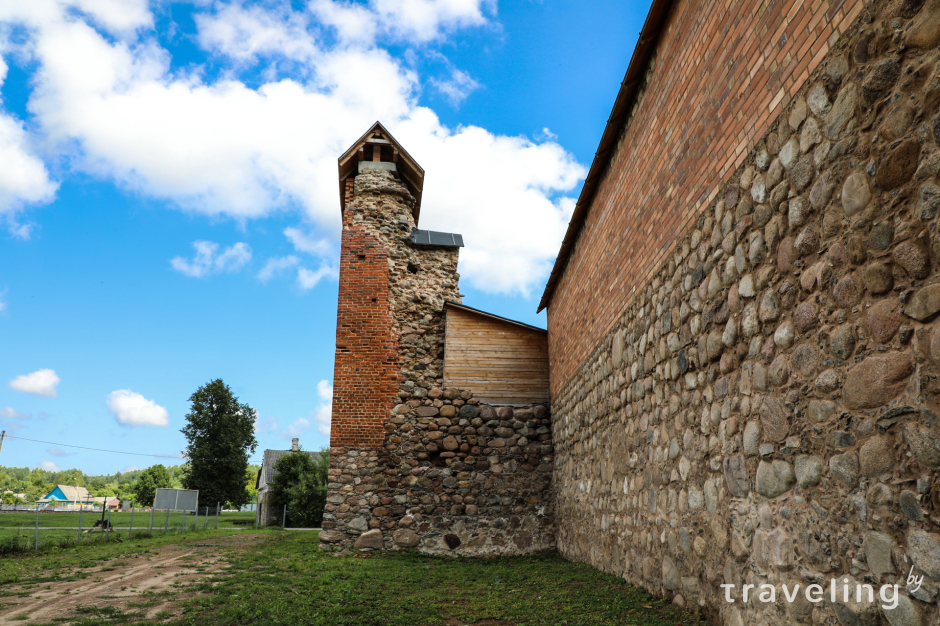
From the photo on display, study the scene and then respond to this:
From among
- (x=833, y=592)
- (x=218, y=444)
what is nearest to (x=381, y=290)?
(x=833, y=592)

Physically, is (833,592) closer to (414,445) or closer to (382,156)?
(414,445)

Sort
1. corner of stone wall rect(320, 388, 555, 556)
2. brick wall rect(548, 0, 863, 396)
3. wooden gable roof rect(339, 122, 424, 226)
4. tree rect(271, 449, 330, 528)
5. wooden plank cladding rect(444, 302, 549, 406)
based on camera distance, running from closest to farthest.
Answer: brick wall rect(548, 0, 863, 396) → corner of stone wall rect(320, 388, 555, 556) → wooden plank cladding rect(444, 302, 549, 406) → wooden gable roof rect(339, 122, 424, 226) → tree rect(271, 449, 330, 528)

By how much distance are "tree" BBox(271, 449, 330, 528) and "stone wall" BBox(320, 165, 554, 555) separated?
1878 centimetres

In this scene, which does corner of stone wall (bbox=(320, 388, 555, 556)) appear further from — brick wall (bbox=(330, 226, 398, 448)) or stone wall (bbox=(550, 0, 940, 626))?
stone wall (bbox=(550, 0, 940, 626))

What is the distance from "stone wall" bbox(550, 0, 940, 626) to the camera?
Result: 204 centimetres

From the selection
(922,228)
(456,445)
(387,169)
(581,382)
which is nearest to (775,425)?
(922,228)

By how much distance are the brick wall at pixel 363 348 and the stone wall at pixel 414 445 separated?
2 centimetres

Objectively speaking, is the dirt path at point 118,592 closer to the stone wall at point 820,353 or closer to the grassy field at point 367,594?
the grassy field at point 367,594

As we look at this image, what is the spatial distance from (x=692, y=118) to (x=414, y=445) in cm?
812

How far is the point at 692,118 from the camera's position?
168 inches

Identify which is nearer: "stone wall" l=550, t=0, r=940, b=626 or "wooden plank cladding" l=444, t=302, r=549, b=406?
"stone wall" l=550, t=0, r=940, b=626

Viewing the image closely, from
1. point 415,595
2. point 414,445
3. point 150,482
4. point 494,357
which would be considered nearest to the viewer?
point 415,595

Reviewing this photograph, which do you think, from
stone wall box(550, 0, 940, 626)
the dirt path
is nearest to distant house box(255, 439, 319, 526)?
the dirt path

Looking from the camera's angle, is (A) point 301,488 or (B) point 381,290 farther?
(A) point 301,488
